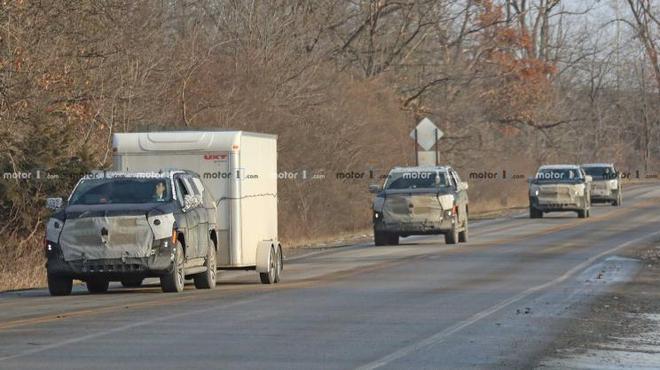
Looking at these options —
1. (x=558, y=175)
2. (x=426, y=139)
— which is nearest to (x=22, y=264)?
(x=558, y=175)

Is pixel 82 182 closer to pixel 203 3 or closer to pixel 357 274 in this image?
pixel 357 274

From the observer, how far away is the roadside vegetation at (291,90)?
27.5 meters

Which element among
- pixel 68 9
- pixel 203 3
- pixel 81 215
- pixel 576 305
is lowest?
pixel 576 305

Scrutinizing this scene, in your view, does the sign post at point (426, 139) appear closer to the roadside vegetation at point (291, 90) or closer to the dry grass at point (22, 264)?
the roadside vegetation at point (291, 90)

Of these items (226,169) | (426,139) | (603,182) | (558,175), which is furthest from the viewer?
(603,182)

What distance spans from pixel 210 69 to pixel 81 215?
22056mm

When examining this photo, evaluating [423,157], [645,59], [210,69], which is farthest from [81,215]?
[645,59]

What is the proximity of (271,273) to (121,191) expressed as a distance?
10.4 ft

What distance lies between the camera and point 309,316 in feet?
53.9

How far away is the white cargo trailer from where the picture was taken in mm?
21766

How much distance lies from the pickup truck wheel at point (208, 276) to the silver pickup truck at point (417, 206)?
13.0m

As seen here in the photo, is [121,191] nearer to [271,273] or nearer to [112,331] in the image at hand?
[271,273]

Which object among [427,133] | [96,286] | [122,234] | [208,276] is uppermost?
[427,133]

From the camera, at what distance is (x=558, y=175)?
48750 mm
